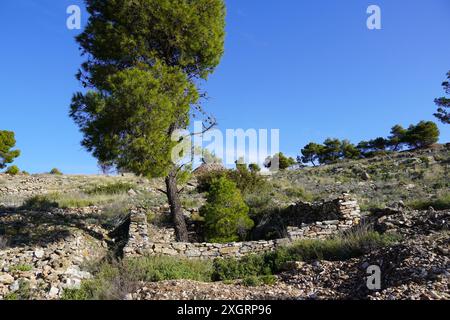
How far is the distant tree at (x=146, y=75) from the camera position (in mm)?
10742

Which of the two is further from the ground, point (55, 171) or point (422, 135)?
point (422, 135)

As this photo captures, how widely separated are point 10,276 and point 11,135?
36.3 metres

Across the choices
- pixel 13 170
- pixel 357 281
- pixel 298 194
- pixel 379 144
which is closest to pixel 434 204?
pixel 298 194

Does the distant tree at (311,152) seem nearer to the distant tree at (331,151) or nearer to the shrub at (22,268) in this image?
the distant tree at (331,151)

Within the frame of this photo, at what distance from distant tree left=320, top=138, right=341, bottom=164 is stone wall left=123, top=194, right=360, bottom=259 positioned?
122ft

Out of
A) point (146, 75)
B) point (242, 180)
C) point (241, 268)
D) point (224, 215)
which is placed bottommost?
point (241, 268)

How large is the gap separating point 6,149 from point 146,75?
3378 centimetres

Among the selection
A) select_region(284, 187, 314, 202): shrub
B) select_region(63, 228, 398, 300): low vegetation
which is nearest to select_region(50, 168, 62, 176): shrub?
select_region(284, 187, 314, 202): shrub

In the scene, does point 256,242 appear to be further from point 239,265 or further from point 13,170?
point 13,170

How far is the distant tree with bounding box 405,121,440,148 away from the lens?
1631 inches

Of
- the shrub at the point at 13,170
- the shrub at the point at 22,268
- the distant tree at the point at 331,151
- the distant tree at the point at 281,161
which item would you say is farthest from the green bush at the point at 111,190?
the distant tree at the point at 331,151

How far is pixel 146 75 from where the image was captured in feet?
35.4

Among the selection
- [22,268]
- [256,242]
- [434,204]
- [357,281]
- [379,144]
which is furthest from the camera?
[379,144]

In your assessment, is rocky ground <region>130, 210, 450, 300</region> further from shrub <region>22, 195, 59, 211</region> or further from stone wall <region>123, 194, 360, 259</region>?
shrub <region>22, 195, 59, 211</region>
